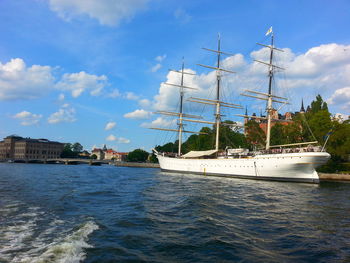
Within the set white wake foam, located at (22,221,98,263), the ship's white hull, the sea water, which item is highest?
the ship's white hull

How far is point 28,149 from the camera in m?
168

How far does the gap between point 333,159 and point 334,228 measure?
5297cm

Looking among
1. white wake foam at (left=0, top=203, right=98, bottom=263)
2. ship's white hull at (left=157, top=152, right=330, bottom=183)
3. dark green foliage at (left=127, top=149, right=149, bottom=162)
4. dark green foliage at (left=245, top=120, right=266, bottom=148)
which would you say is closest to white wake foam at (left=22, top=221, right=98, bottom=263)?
white wake foam at (left=0, top=203, right=98, bottom=263)

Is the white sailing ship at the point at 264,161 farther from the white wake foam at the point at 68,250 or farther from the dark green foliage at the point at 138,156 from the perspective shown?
the dark green foliage at the point at 138,156

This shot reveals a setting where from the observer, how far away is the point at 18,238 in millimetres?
9047

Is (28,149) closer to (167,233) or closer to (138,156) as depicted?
(138,156)

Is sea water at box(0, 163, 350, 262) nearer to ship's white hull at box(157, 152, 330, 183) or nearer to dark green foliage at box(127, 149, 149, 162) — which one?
ship's white hull at box(157, 152, 330, 183)

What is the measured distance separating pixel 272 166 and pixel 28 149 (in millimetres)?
162965

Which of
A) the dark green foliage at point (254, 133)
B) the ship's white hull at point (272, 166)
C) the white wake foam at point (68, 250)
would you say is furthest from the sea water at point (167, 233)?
the dark green foliage at point (254, 133)

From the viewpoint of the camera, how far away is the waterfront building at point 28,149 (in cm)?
16800

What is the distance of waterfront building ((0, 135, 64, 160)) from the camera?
168000 millimetres

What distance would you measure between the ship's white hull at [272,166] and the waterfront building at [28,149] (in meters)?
141

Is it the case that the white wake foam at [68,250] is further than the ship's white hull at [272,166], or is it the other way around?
the ship's white hull at [272,166]

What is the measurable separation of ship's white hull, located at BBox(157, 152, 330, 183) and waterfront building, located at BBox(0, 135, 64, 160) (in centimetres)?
14082
